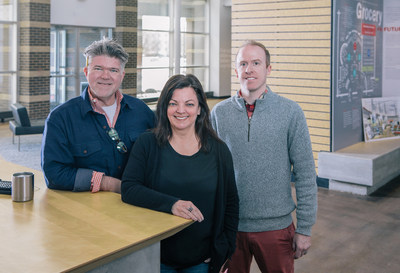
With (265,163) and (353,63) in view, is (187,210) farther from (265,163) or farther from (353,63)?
(353,63)

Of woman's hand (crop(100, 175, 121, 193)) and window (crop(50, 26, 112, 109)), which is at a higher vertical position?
window (crop(50, 26, 112, 109))

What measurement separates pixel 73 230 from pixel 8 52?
447 inches

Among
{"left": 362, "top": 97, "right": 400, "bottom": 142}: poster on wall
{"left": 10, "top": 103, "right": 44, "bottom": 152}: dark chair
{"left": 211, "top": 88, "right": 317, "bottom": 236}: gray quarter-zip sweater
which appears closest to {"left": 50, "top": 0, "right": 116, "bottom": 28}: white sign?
{"left": 10, "top": 103, "right": 44, "bottom": 152}: dark chair

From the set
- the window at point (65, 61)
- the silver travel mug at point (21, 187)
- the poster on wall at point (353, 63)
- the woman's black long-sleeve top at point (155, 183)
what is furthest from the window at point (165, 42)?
the woman's black long-sleeve top at point (155, 183)

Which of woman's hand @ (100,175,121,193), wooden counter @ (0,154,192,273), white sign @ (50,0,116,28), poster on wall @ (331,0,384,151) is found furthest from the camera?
white sign @ (50,0,116,28)

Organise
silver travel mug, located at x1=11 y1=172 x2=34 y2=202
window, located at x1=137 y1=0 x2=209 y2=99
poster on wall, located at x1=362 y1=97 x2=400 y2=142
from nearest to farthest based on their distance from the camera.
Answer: silver travel mug, located at x1=11 y1=172 x2=34 y2=202 → poster on wall, located at x1=362 y1=97 x2=400 y2=142 → window, located at x1=137 y1=0 x2=209 y2=99

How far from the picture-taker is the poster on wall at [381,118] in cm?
646

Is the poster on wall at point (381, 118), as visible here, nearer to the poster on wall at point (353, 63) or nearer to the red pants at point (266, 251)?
the poster on wall at point (353, 63)

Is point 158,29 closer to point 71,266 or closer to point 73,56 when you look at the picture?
point 73,56

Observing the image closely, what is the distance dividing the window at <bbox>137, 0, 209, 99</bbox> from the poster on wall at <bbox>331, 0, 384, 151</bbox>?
28.6ft

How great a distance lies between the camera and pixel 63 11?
12.5m

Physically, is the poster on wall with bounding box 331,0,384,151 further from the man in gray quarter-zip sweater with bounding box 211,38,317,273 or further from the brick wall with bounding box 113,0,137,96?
the brick wall with bounding box 113,0,137,96

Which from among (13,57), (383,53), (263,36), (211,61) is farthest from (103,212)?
(211,61)

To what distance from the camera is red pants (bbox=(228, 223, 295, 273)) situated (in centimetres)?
231
